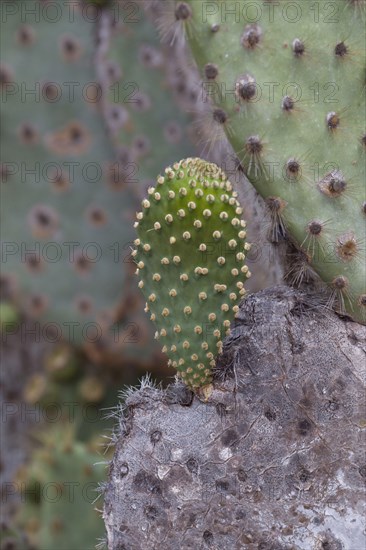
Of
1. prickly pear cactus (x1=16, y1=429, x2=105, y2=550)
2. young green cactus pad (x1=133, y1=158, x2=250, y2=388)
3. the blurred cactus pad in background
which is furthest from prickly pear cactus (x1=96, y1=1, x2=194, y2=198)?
young green cactus pad (x1=133, y1=158, x2=250, y2=388)

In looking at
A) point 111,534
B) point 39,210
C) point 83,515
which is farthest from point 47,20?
point 111,534

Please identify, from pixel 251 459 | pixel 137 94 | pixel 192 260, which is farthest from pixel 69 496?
pixel 137 94

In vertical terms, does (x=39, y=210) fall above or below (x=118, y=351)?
above

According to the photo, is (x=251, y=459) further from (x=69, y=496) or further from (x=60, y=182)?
(x=60, y=182)

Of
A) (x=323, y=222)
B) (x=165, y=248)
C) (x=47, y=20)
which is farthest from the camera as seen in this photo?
(x=47, y=20)

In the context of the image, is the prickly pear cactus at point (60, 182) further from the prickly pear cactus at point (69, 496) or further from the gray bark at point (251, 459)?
the gray bark at point (251, 459)

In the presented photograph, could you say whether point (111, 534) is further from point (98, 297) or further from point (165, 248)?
point (98, 297)
